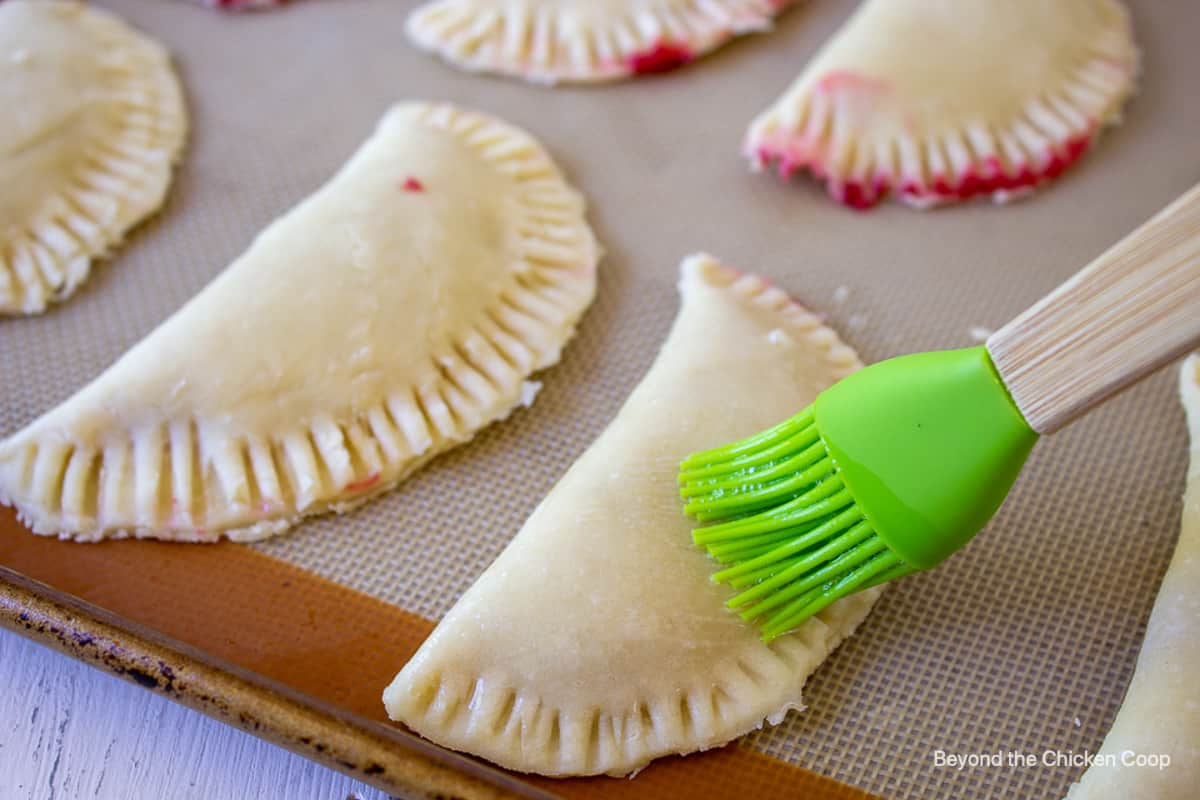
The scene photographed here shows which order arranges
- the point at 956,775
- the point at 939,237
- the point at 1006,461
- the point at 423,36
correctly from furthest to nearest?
the point at 423,36
the point at 939,237
the point at 956,775
the point at 1006,461

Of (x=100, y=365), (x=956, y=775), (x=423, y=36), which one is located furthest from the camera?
(x=423, y=36)

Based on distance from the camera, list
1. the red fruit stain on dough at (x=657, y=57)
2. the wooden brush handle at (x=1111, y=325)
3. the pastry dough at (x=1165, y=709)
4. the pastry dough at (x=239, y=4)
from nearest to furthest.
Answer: the wooden brush handle at (x=1111, y=325), the pastry dough at (x=1165, y=709), the red fruit stain on dough at (x=657, y=57), the pastry dough at (x=239, y=4)

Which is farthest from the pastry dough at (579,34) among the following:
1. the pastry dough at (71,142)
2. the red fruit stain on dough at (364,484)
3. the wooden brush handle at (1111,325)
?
the wooden brush handle at (1111,325)

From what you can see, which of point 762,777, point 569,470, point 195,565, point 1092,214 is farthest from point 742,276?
point 195,565

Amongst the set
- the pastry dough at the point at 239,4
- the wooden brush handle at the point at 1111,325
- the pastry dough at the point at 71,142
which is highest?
the wooden brush handle at the point at 1111,325

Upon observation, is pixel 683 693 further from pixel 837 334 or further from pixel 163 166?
pixel 163 166

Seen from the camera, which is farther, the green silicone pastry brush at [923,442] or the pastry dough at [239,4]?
the pastry dough at [239,4]

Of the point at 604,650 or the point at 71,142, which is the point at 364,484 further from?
the point at 71,142

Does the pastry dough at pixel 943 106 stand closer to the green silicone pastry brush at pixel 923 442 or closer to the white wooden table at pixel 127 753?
the green silicone pastry brush at pixel 923 442
